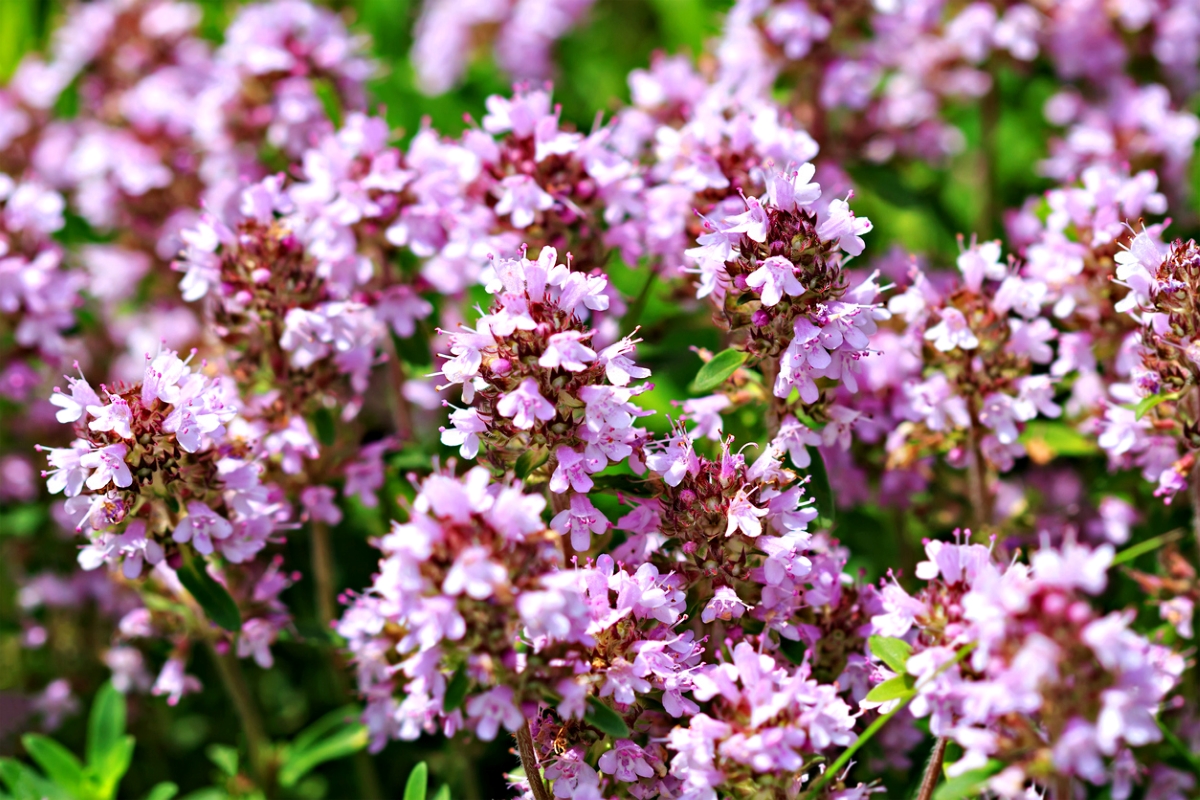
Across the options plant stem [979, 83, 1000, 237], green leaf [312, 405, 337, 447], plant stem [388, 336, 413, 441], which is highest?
plant stem [979, 83, 1000, 237]

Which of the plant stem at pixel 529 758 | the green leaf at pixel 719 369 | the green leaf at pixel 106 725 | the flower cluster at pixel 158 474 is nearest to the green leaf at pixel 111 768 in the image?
the green leaf at pixel 106 725

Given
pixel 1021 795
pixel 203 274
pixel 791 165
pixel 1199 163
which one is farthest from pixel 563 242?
pixel 1199 163

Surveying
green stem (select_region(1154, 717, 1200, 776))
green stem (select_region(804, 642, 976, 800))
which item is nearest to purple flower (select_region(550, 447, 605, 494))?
green stem (select_region(804, 642, 976, 800))

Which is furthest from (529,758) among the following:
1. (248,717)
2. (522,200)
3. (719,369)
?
(522,200)

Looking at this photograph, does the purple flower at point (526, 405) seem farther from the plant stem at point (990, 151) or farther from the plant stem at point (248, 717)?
the plant stem at point (990, 151)

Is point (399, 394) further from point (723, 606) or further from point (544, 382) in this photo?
point (723, 606)

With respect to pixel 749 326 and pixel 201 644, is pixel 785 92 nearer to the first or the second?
pixel 749 326

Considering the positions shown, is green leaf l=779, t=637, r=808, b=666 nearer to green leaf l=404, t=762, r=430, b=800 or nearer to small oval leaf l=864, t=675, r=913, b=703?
small oval leaf l=864, t=675, r=913, b=703
